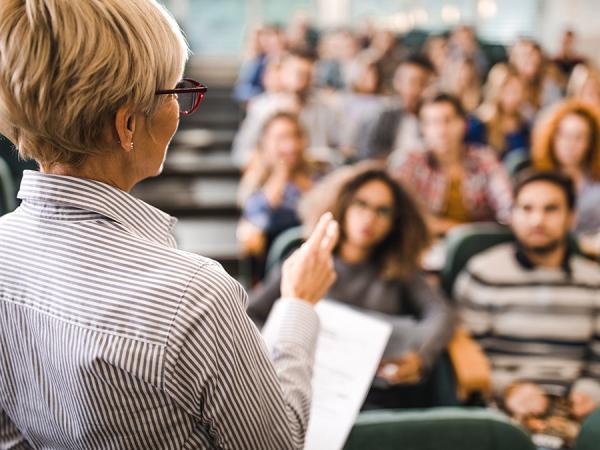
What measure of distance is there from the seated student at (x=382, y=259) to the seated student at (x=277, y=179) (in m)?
0.69

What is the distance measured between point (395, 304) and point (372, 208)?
31 centimetres

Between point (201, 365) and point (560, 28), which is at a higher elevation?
point (560, 28)

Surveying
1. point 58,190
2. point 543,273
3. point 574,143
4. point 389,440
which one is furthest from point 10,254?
point 574,143

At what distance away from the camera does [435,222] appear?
2727 mm

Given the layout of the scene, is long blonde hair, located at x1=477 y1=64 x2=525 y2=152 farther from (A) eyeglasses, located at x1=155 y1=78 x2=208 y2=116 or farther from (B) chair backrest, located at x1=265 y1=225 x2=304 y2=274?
(A) eyeglasses, located at x1=155 y1=78 x2=208 y2=116

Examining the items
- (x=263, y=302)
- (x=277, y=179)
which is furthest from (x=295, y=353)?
(x=277, y=179)

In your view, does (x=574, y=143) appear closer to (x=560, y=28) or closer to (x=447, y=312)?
(x=447, y=312)

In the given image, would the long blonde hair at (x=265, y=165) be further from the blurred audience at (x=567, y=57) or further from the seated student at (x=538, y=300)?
the blurred audience at (x=567, y=57)

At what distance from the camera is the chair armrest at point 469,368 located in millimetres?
1591

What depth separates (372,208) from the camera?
1789 millimetres

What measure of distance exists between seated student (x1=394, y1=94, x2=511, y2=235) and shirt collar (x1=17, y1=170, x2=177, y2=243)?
231 cm

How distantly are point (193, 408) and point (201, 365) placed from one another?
0.06 m

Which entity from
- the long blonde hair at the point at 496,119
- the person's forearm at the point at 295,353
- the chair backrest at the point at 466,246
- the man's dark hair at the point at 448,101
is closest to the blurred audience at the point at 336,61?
the long blonde hair at the point at 496,119

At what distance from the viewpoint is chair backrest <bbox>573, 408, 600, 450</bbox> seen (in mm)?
980
